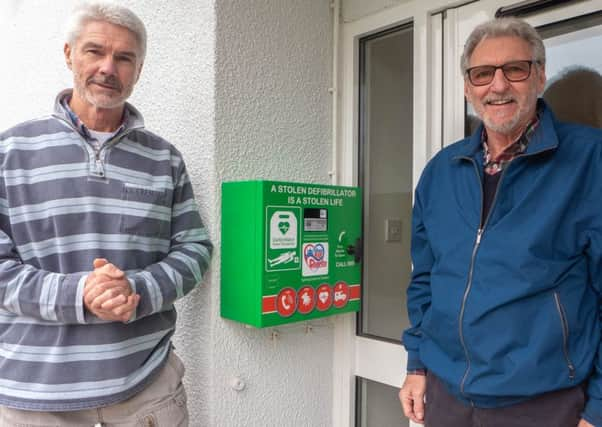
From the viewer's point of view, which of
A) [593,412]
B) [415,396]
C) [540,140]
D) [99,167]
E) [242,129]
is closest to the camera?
[593,412]

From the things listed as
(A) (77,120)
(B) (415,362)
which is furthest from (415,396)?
(A) (77,120)

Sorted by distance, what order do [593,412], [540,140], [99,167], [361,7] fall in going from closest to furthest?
[593,412], [540,140], [99,167], [361,7]

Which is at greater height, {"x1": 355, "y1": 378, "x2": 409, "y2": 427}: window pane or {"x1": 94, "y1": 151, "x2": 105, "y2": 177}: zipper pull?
{"x1": 94, "y1": 151, "x2": 105, "y2": 177}: zipper pull

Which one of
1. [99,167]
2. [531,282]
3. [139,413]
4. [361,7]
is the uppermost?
[361,7]

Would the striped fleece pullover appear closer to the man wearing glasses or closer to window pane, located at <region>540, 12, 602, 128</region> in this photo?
the man wearing glasses

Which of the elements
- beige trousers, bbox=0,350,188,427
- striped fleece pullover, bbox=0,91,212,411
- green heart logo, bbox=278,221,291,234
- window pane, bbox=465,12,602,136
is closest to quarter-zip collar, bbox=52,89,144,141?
striped fleece pullover, bbox=0,91,212,411

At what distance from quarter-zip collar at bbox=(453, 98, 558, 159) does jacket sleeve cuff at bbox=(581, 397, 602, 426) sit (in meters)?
0.63

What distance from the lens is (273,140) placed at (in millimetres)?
1831

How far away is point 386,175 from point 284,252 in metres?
0.69

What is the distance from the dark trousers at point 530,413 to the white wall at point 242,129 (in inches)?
30.0

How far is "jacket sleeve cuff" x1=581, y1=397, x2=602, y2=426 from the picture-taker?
1.09 meters

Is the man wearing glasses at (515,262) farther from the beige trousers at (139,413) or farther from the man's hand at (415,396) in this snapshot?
the beige trousers at (139,413)

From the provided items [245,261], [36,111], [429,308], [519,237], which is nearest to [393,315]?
[429,308]

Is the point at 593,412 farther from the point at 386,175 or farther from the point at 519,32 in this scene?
the point at 386,175
